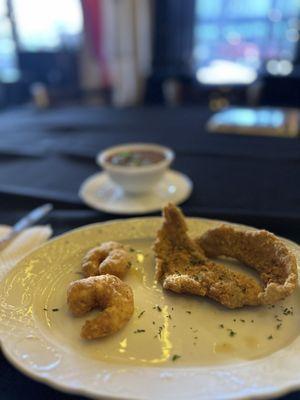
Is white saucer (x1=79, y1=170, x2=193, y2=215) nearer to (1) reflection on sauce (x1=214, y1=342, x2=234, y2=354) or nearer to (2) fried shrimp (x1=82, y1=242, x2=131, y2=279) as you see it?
(2) fried shrimp (x1=82, y1=242, x2=131, y2=279)

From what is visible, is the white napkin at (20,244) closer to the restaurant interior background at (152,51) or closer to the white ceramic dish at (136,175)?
the white ceramic dish at (136,175)

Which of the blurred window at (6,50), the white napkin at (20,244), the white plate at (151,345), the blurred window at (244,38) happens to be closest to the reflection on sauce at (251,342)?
the white plate at (151,345)

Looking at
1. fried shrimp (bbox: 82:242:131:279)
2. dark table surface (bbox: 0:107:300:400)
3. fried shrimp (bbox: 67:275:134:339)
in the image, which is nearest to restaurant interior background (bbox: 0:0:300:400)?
dark table surface (bbox: 0:107:300:400)

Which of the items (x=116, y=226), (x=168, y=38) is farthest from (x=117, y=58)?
(x=116, y=226)

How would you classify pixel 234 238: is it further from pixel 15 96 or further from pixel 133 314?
pixel 15 96

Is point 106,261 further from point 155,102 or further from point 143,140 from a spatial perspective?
point 155,102

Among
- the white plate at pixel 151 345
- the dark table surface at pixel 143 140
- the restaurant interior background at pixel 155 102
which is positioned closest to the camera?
the white plate at pixel 151 345
